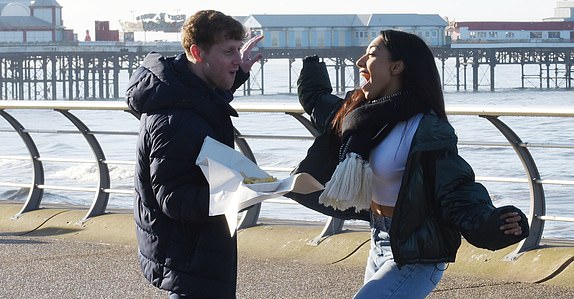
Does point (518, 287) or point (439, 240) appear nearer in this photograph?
point (439, 240)

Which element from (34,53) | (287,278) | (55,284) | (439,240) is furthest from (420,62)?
(34,53)

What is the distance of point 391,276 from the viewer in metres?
3.27

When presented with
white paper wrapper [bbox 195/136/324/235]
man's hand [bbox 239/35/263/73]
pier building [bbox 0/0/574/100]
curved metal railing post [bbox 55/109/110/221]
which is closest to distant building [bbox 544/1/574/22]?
pier building [bbox 0/0/574/100]

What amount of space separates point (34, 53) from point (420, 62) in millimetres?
98041

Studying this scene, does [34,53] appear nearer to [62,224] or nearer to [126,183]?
[126,183]

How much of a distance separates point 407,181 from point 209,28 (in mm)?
637

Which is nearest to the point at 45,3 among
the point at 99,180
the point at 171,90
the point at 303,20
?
the point at 303,20

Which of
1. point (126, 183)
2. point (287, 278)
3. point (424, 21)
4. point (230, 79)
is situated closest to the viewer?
point (230, 79)

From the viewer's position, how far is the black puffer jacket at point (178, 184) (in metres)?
3.04

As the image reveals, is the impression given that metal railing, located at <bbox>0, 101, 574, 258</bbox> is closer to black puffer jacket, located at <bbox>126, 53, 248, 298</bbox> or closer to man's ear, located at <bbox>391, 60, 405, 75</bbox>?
man's ear, located at <bbox>391, 60, 405, 75</bbox>

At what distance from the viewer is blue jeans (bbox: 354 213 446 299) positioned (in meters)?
3.26

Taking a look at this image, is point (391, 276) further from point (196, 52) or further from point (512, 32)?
point (512, 32)

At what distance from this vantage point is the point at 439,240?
127 inches

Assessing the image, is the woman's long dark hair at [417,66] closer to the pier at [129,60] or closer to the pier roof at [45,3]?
the pier at [129,60]
